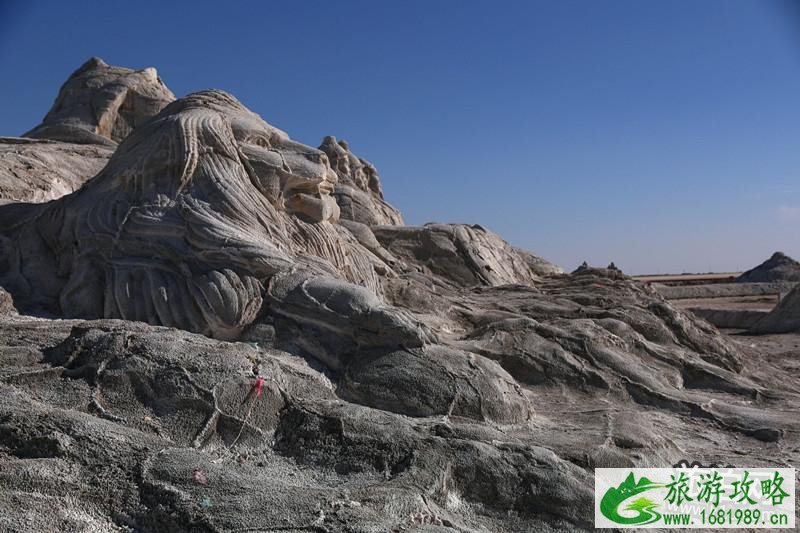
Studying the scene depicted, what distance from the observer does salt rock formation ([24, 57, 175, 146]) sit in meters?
9.96

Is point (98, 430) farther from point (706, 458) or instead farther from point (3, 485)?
point (706, 458)

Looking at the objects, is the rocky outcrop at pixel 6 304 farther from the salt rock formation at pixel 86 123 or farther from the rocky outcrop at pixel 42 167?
the salt rock formation at pixel 86 123

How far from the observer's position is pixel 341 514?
2.65 metres

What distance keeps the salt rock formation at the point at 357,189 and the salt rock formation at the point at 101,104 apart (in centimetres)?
288

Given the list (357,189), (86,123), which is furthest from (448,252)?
(86,123)

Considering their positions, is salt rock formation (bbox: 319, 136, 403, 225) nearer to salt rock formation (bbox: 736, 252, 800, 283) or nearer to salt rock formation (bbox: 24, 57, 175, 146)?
salt rock formation (bbox: 24, 57, 175, 146)

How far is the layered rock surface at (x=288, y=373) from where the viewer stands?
276 centimetres

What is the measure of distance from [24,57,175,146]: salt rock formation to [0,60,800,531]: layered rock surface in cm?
411

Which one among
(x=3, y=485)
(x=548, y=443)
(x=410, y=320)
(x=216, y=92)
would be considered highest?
(x=216, y=92)

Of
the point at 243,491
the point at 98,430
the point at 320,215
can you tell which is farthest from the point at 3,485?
the point at 320,215

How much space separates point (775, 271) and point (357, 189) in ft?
48.0

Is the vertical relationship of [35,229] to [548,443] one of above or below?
above

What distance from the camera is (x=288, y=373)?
147 inches

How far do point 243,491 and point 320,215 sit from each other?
10.7 feet
